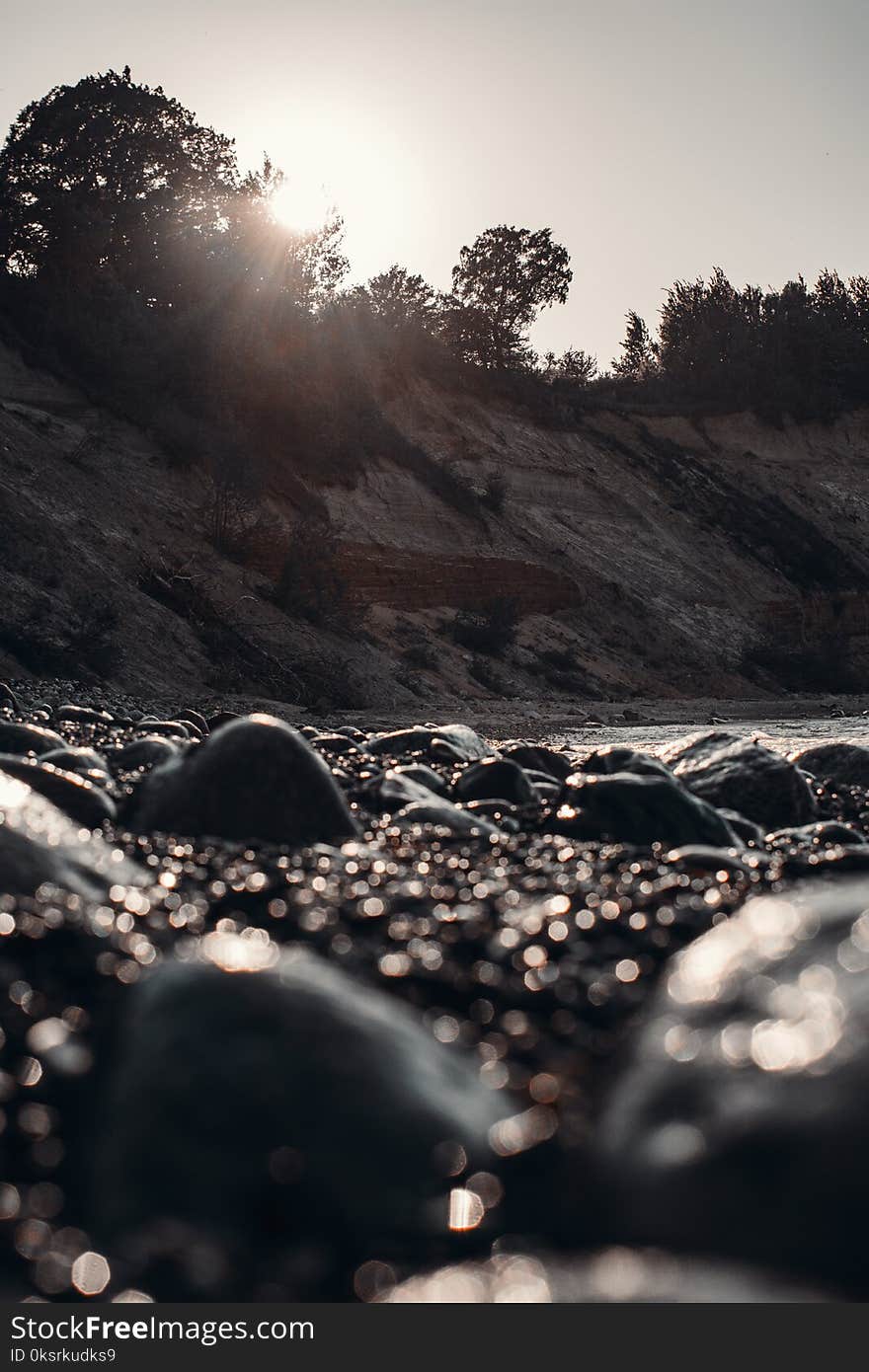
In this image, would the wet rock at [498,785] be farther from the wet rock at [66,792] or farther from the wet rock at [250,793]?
the wet rock at [66,792]

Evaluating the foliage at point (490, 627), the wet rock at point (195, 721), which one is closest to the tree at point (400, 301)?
the foliage at point (490, 627)

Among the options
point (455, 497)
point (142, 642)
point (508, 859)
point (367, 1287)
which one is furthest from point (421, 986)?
point (455, 497)

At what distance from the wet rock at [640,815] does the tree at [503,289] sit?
2337 centimetres

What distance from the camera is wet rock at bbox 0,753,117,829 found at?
10.4 ft

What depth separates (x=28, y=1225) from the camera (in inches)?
48.9

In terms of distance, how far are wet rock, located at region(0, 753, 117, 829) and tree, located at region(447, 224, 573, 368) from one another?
23.8m

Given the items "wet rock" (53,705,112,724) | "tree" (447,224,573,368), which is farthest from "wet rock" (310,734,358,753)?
"tree" (447,224,573,368)

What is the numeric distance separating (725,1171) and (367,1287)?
42 cm

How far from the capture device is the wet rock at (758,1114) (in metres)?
1.14

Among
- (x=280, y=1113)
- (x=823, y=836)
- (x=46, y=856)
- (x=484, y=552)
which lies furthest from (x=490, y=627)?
(x=280, y=1113)

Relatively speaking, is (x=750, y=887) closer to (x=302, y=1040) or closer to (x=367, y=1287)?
(x=302, y=1040)

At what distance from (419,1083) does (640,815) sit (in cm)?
224

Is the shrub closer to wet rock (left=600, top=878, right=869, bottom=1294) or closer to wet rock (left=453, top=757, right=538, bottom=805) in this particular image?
wet rock (left=453, top=757, right=538, bottom=805)

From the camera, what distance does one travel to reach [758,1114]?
1255 mm
